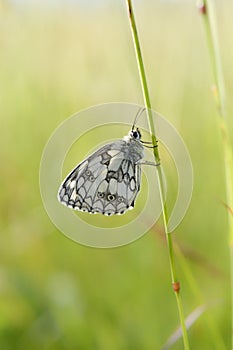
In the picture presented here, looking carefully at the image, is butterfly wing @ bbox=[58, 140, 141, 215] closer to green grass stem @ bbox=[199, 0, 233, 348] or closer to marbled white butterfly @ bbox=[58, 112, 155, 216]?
marbled white butterfly @ bbox=[58, 112, 155, 216]

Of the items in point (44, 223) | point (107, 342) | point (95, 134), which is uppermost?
point (95, 134)

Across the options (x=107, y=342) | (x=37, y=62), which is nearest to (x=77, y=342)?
(x=107, y=342)

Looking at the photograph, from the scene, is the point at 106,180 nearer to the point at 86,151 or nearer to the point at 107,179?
the point at 107,179

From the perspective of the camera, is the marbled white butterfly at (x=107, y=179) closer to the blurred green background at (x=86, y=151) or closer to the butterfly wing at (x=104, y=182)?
the butterfly wing at (x=104, y=182)

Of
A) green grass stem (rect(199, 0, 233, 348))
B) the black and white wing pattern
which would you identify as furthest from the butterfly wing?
green grass stem (rect(199, 0, 233, 348))

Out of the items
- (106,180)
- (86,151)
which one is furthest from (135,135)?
(86,151)

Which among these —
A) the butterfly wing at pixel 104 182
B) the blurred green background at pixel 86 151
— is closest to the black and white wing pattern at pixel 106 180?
the butterfly wing at pixel 104 182

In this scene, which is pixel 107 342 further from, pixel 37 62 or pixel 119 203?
pixel 37 62
